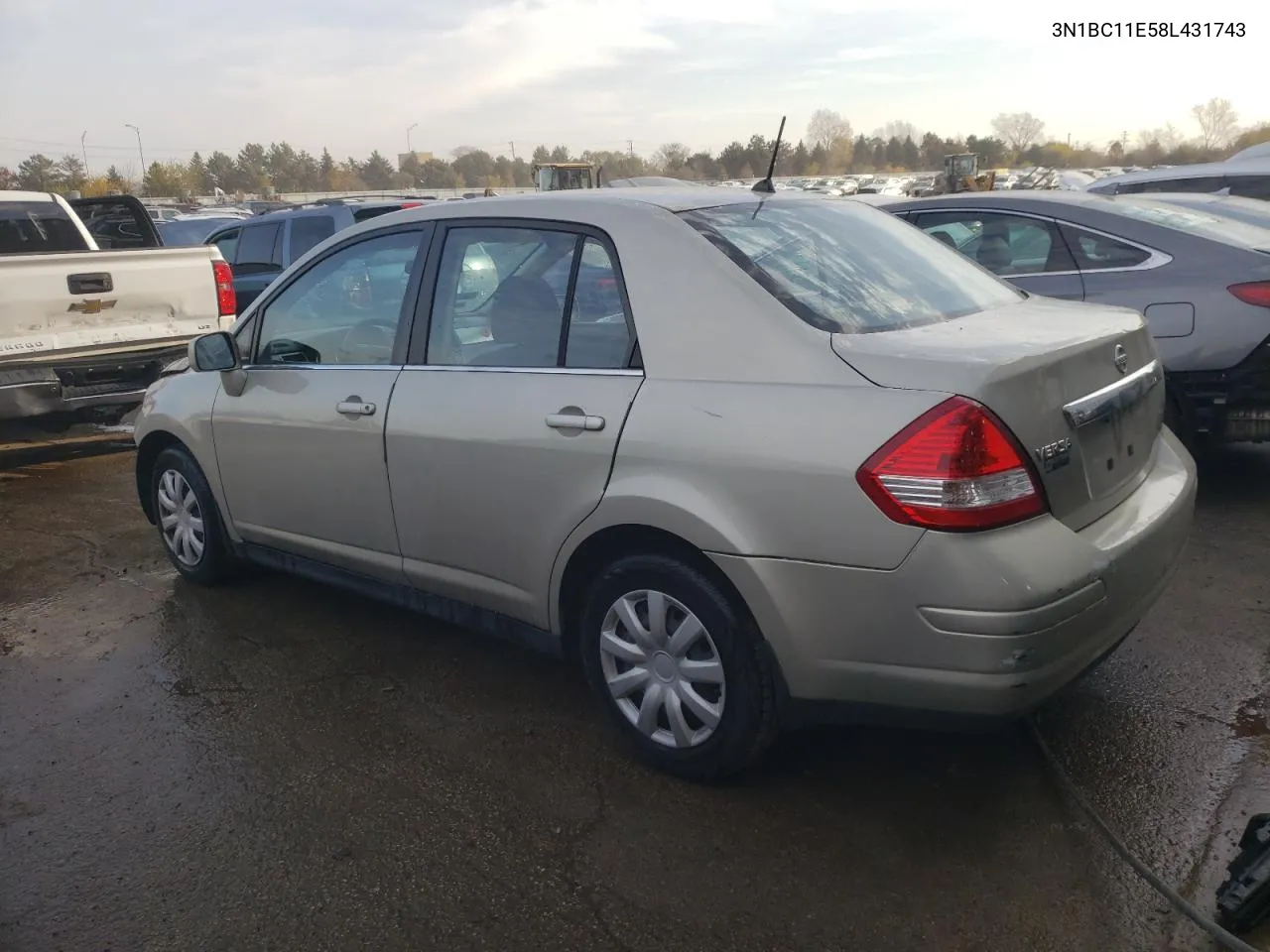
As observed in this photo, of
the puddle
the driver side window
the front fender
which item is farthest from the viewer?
the front fender

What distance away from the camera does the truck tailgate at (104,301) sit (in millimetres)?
6902

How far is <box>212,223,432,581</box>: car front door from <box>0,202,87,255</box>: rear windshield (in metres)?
4.63

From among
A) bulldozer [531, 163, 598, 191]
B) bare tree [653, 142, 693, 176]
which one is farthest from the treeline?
bulldozer [531, 163, 598, 191]

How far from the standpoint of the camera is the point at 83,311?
23.7ft

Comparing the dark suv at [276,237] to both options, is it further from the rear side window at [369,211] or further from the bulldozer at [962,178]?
the bulldozer at [962,178]

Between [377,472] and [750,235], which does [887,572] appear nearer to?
[750,235]

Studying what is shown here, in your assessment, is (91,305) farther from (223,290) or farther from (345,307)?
(345,307)

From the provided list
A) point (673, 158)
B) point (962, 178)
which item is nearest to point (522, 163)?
point (673, 158)

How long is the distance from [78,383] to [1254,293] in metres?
7.10

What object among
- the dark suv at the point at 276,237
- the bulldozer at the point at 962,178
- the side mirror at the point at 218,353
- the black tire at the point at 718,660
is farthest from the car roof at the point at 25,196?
the bulldozer at the point at 962,178

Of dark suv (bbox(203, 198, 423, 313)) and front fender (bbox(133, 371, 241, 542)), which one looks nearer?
front fender (bbox(133, 371, 241, 542))

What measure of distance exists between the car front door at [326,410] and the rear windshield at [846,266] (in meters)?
1.25

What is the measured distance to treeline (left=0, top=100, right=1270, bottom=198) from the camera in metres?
65.6

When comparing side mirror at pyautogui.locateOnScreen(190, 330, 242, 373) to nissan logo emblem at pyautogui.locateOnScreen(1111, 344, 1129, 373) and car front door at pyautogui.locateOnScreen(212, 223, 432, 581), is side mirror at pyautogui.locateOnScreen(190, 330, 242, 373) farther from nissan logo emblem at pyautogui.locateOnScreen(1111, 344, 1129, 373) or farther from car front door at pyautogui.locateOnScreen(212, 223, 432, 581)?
nissan logo emblem at pyautogui.locateOnScreen(1111, 344, 1129, 373)
